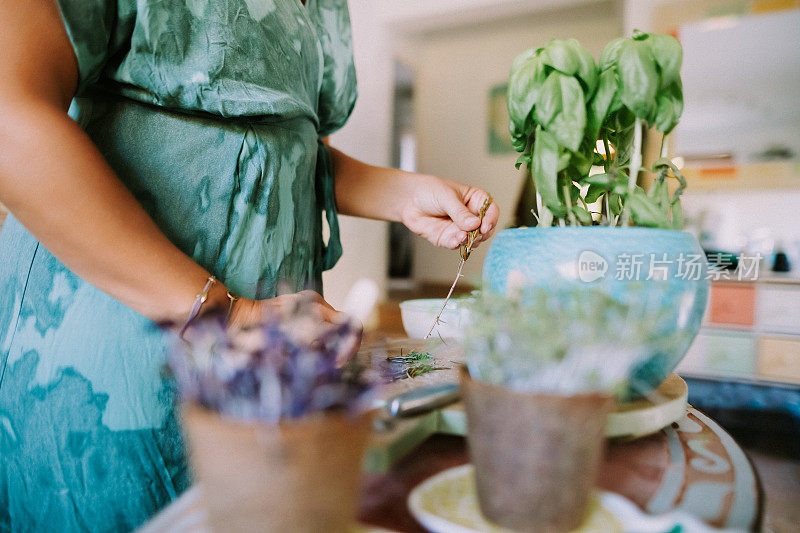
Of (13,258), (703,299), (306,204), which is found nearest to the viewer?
(703,299)

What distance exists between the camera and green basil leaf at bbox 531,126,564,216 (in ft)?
1.50

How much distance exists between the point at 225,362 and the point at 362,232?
3379 mm

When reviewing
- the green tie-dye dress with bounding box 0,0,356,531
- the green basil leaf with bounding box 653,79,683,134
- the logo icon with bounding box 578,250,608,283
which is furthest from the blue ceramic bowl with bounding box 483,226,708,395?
the green tie-dye dress with bounding box 0,0,356,531

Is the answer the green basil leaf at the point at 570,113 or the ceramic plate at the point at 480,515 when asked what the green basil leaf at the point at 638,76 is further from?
the ceramic plate at the point at 480,515

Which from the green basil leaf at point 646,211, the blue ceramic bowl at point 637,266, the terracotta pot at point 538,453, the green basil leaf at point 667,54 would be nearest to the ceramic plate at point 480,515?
the terracotta pot at point 538,453

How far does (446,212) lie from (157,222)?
416mm

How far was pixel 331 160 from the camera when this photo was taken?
941mm

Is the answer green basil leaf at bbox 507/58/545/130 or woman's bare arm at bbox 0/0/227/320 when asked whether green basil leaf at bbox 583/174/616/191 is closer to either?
green basil leaf at bbox 507/58/545/130

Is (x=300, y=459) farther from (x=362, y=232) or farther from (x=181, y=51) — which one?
(x=362, y=232)

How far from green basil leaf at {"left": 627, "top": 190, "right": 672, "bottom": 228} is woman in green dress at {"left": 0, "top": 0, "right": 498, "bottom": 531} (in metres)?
0.28

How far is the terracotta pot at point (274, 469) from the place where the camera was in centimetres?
24

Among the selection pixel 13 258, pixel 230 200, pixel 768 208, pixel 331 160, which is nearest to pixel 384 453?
pixel 230 200

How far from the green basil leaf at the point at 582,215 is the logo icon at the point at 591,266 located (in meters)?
0.06

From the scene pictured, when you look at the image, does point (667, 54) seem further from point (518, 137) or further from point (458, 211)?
point (458, 211)
